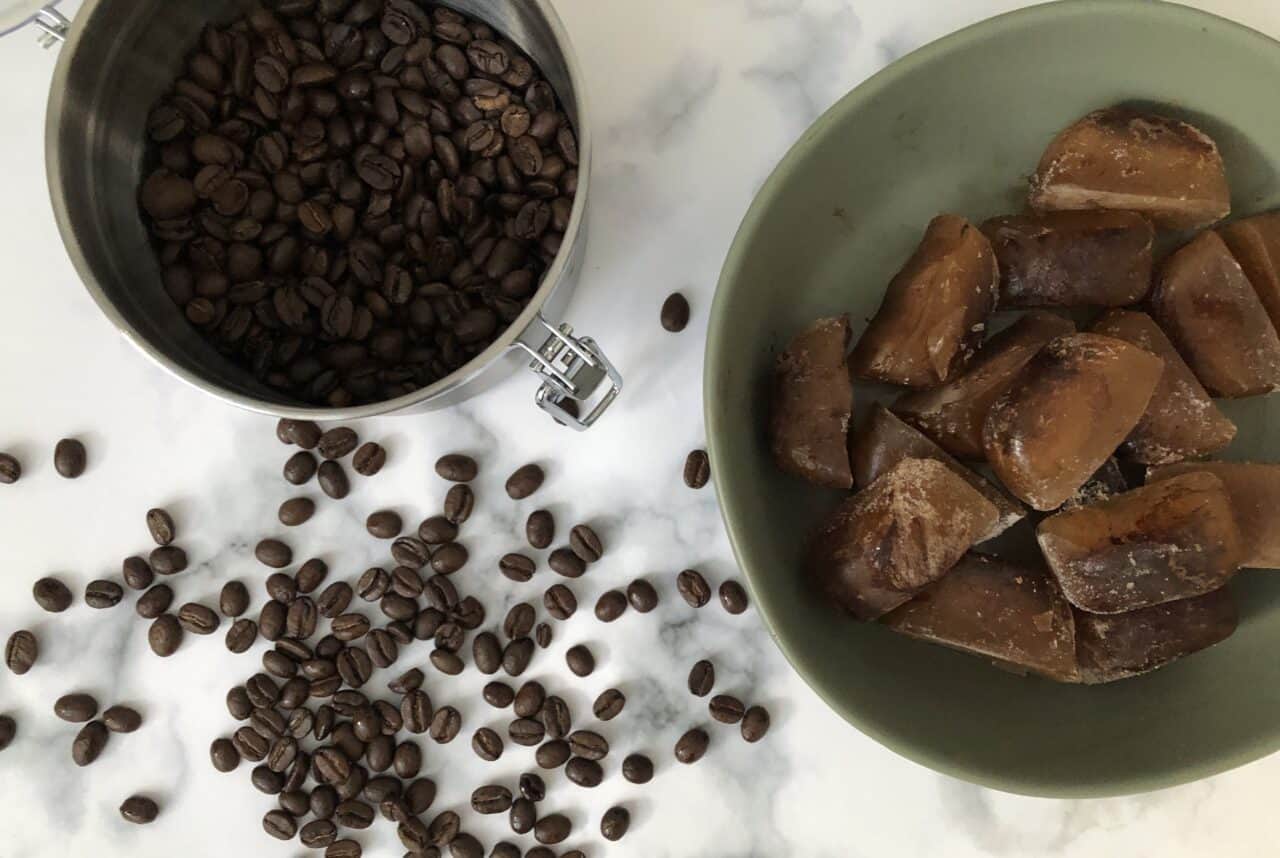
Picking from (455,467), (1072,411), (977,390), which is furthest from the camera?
(455,467)

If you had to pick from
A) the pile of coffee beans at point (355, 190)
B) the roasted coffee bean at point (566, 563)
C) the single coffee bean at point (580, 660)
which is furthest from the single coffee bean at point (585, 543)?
the pile of coffee beans at point (355, 190)

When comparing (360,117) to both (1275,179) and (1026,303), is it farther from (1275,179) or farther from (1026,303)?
(1275,179)

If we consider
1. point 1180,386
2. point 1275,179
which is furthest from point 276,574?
point 1275,179

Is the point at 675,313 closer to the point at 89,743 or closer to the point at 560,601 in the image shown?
the point at 560,601

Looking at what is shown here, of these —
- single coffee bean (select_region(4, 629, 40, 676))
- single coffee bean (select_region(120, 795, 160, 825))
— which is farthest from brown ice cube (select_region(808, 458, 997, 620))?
single coffee bean (select_region(4, 629, 40, 676))

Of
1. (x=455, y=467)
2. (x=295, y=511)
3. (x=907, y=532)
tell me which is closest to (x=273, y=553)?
(x=295, y=511)

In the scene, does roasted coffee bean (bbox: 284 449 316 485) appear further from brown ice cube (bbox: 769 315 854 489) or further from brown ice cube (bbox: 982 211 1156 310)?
brown ice cube (bbox: 982 211 1156 310)

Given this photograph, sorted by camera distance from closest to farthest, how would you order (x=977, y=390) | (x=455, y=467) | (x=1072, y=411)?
(x=1072, y=411) → (x=977, y=390) → (x=455, y=467)
